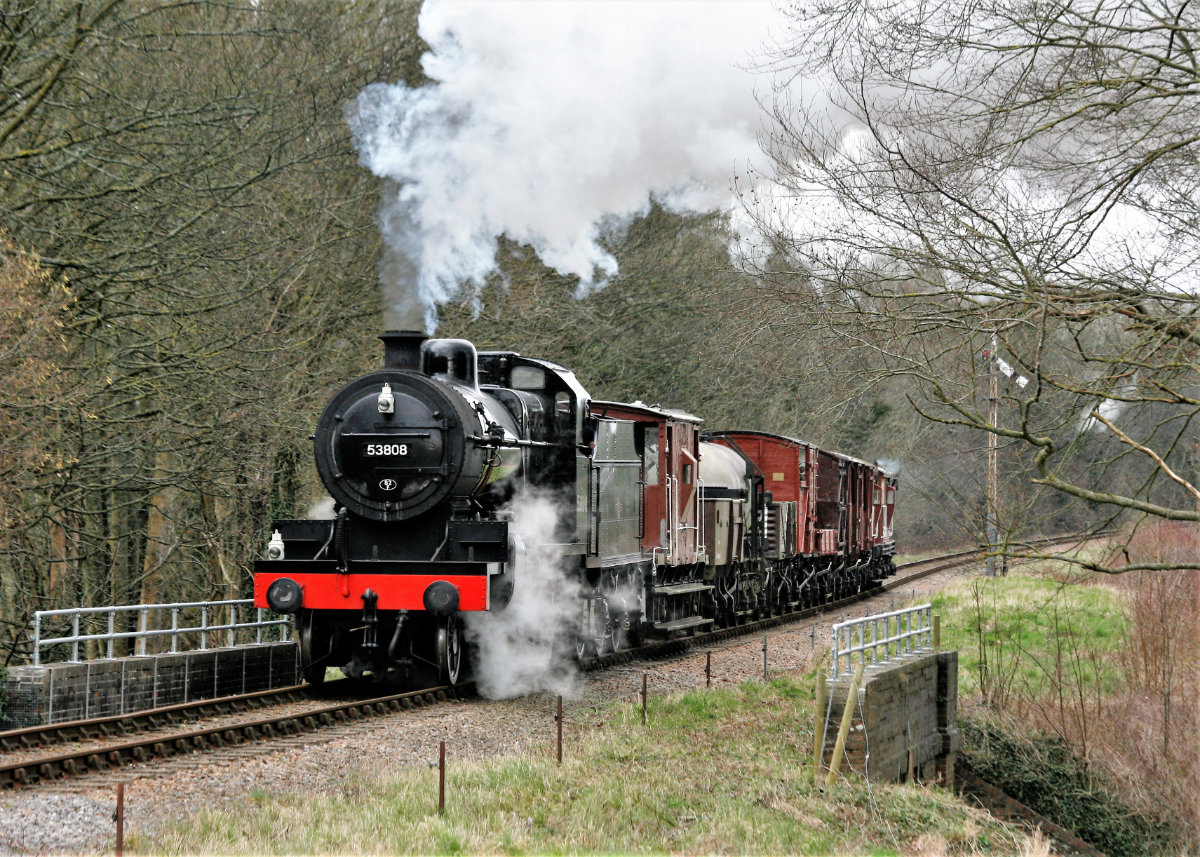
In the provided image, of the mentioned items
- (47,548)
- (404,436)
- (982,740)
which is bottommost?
(982,740)

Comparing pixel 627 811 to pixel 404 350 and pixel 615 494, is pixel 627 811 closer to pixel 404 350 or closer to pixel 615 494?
pixel 404 350

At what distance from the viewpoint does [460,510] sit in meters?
11.2

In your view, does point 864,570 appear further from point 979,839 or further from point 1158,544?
point 979,839

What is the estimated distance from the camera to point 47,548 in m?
16.3

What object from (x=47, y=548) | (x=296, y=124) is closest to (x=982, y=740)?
(x=296, y=124)

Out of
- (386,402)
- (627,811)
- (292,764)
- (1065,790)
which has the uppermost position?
(386,402)

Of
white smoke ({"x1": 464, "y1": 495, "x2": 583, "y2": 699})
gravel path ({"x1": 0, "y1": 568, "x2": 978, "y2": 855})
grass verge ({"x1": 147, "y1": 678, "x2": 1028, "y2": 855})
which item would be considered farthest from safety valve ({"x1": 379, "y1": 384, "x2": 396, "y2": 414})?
grass verge ({"x1": 147, "y1": 678, "x2": 1028, "y2": 855})

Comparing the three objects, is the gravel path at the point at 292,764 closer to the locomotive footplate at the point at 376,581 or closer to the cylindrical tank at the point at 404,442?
the locomotive footplate at the point at 376,581

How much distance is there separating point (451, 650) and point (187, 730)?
2843 millimetres

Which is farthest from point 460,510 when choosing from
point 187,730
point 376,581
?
point 187,730

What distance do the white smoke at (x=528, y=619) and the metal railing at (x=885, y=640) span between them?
2880mm

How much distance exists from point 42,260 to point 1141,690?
1365cm

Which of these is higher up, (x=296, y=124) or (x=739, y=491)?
(x=296, y=124)

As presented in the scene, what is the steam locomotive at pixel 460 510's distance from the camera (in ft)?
35.6
